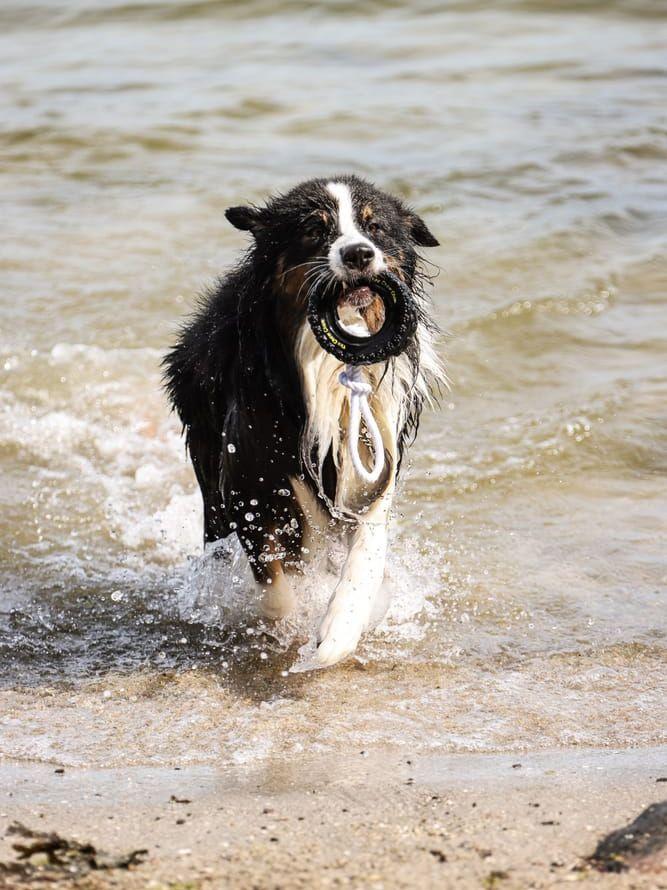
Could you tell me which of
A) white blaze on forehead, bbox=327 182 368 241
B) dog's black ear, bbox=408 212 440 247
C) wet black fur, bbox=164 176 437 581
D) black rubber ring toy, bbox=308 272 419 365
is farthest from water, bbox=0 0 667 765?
white blaze on forehead, bbox=327 182 368 241

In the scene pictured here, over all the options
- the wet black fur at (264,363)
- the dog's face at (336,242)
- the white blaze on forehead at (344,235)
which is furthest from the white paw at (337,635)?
the white blaze on forehead at (344,235)

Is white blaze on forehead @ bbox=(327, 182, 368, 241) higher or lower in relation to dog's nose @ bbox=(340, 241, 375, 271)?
higher

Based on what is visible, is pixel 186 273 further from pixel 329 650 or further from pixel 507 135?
pixel 329 650

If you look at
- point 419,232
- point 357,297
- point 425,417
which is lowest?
point 425,417

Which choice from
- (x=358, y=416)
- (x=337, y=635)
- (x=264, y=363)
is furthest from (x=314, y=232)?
(x=337, y=635)

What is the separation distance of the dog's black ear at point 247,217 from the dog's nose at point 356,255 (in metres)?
0.52

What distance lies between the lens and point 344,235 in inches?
167

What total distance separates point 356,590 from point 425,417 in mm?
3132

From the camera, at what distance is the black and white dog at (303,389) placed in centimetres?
433

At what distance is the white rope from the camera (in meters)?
4.52

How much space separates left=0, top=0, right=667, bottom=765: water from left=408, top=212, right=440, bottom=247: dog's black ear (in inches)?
55.7

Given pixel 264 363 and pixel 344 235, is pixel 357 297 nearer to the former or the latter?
pixel 344 235

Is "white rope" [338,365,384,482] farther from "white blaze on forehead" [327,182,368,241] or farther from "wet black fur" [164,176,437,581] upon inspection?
"white blaze on forehead" [327,182,368,241]

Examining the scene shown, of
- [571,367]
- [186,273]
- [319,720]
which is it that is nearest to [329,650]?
[319,720]
